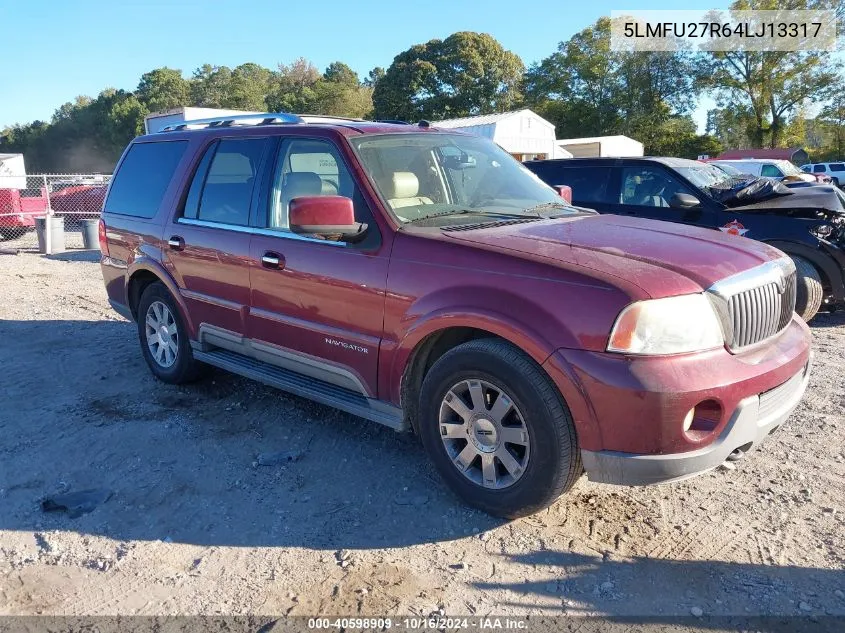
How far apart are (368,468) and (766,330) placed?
7.35 ft

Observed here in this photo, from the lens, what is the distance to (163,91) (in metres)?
61.2

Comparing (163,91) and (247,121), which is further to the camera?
(163,91)

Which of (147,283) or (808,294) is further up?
(147,283)

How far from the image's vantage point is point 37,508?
3520mm

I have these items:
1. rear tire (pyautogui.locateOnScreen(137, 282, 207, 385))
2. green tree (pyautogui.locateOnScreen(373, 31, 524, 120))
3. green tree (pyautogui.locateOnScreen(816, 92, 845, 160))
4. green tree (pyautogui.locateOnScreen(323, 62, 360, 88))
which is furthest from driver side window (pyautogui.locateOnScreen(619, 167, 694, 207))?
green tree (pyautogui.locateOnScreen(323, 62, 360, 88))

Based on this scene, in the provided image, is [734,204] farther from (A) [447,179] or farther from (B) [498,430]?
(B) [498,430]

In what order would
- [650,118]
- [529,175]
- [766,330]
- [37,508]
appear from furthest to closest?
[650,118], [529,175], [37,508], [766,330]

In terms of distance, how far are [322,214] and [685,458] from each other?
2.08m

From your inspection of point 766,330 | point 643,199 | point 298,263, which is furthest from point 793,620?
point 643,199

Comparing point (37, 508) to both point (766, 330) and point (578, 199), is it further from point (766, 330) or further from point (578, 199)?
point (578, 199)

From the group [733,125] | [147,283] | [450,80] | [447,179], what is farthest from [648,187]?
[733,125]

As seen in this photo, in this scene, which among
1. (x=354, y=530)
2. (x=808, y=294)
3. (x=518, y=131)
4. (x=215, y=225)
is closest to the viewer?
(x=354, y=530)

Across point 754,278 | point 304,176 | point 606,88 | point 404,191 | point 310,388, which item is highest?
point 606,88

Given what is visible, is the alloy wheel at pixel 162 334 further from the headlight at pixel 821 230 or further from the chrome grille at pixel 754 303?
the headlight at pixel 821 230
